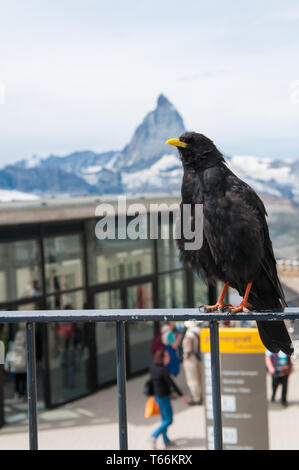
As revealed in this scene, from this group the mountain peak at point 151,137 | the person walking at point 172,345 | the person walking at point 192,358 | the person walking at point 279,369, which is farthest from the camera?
the mountain peak at point 151,137

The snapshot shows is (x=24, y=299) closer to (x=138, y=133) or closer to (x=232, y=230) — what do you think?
(x=232, y=230)

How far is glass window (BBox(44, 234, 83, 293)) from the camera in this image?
11.3 m

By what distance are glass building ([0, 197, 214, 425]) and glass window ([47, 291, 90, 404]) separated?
0.06ft

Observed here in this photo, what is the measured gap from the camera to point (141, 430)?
31.3 feet

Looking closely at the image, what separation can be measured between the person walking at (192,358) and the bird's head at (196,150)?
7.34 meters

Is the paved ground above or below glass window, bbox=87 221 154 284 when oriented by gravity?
below

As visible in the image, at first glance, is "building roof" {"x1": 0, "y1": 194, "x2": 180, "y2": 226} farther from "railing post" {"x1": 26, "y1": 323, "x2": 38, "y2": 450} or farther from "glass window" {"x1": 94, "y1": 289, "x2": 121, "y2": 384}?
"railing post" {"x1": 26, "y1": 323, "x2": 38, "y2": 450}

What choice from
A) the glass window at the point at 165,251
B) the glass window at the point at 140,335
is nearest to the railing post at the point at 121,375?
the glass window at the point at 140,335

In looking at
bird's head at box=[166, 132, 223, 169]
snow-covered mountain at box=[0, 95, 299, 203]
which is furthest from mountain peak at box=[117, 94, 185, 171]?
bird's head at box=[166, 132, 223, 169]

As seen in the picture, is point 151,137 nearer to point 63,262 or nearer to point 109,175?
point 109,175

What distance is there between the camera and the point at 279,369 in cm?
987

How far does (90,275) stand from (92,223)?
42.1 inches

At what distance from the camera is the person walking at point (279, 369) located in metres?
9.59

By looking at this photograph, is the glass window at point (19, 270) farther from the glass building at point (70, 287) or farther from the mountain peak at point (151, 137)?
the mountain peak at point (151, 137)
